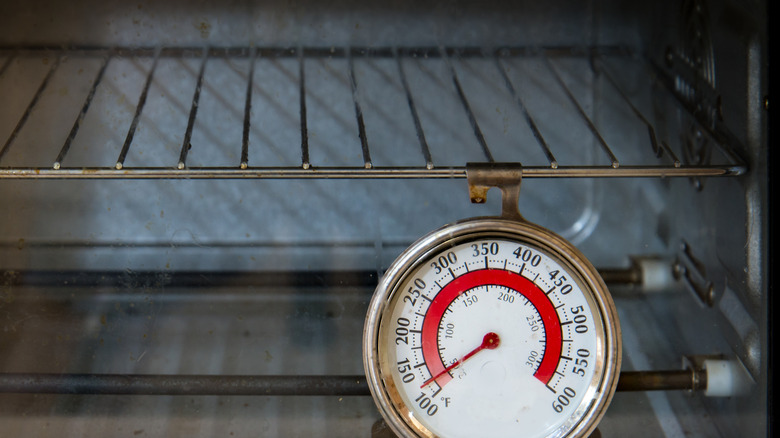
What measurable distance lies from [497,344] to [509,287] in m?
0.07

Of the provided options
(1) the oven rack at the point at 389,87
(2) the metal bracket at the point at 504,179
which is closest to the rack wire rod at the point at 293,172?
(2) the metal bracket at the point at 504,179

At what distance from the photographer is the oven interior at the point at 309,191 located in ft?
3.36

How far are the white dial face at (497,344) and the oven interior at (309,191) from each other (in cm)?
18

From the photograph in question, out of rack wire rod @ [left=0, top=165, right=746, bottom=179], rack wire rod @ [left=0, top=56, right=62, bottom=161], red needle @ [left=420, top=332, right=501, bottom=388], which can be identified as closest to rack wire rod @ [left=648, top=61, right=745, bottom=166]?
rack wire rod @ [left=0, top=165, right=746, bottom=179]

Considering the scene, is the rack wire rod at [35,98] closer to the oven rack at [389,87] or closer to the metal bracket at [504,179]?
the oven rack at [389,87]

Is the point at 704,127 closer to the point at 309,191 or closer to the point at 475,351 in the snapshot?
the point at 475,351

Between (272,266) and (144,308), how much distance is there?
0.20 meters

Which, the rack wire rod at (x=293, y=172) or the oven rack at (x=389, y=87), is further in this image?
the oven rack at (x=389, y=87)

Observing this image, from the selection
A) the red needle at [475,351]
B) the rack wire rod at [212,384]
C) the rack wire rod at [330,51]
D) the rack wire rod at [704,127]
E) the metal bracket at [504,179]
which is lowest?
the red needle at [475,351]

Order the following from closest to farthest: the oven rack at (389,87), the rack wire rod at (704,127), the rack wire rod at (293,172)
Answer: the rack wire rod at (293,172), the rack wire rod at (704,127), the oven rack at (389,87)

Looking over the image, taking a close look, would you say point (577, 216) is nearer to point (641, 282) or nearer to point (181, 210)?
point (641, 282)

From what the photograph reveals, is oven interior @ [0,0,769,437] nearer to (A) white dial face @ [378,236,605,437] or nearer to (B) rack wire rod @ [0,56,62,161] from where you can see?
(B) rack wire rod @ [0,56,62,161]

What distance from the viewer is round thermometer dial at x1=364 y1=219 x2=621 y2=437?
0.85m

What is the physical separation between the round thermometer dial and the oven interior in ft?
0.58
